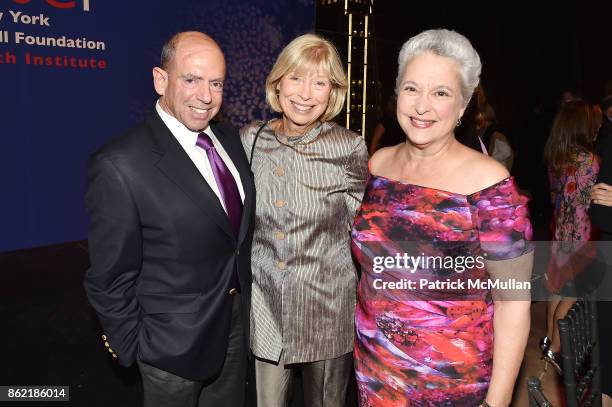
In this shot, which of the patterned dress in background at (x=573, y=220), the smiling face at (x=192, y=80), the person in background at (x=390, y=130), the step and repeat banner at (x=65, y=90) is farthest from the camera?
the person in background at (x=390, y=130)

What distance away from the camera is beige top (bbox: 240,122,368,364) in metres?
2.02

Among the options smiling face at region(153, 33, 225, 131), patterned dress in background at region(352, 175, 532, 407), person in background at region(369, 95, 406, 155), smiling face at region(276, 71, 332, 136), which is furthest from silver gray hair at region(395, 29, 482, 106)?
person in background at region(369, 95, 406, 155)

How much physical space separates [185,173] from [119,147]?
0.72 ft

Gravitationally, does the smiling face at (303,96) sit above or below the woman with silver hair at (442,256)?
above

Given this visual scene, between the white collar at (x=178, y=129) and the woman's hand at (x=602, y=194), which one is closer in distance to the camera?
the white collar at (x=178, y=129)

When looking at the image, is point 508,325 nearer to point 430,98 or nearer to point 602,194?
point 430,98

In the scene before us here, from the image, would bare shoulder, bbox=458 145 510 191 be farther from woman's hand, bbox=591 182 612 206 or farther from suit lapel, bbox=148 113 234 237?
woman's hand, bbox=591 182 612 206

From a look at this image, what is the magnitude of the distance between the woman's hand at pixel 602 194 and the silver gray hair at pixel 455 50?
43.8 inches

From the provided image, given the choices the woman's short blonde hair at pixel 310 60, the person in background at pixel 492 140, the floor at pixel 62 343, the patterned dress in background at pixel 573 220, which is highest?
the woman's short blonde hair at pixel 310 60

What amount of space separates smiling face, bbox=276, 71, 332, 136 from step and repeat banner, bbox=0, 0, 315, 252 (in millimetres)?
2854

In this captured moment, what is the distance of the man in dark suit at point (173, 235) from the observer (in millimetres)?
1766

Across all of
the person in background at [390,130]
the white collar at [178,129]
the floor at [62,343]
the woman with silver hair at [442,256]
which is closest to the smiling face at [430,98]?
the woman with silver hair at [442,256]

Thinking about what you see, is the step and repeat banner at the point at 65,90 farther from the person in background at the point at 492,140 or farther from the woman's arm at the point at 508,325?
the woman's arm at the point at 508,325

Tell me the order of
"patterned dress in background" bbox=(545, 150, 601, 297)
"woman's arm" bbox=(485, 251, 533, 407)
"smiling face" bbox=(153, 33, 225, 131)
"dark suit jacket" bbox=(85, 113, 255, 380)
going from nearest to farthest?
"woman's arm" bbox=(485, 251, 533, 407)
"dark suit jacket" bbox=(85, 113, 255, 380)
"smiling face" bbox=(153, 33, 225, 131)
"patterned dress in background" bbox=(545, 150, 601, 297)
